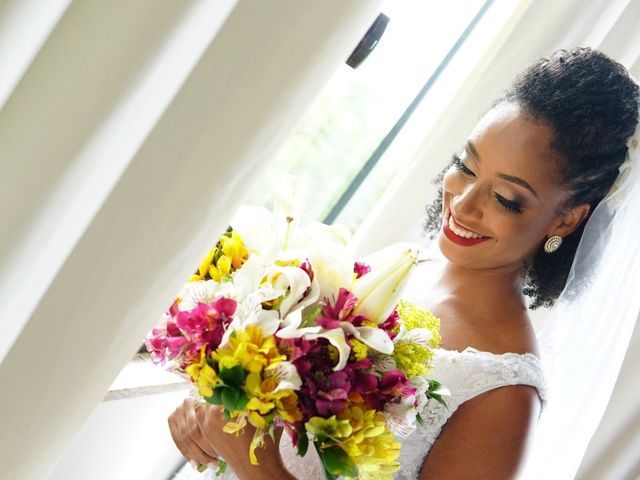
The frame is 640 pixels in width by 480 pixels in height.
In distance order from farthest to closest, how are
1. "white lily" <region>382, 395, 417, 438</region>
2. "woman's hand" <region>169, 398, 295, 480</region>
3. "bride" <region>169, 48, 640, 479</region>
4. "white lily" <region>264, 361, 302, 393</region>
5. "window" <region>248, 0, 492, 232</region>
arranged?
"window" <region>248, 0, 492, 232</region>
"bride" <region>169, 48, 640, 479</region>
"woman's hand" <region>169, 398, 295, 480</region>
"white lily" <region>382, 395, 417, 438</region>
"white lily" <region>264, 361, 302, 393</region>

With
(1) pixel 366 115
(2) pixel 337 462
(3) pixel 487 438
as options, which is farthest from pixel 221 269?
(1) pixel 366 115

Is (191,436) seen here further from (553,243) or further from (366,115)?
(366,115)

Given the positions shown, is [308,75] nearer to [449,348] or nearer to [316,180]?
[449,348]

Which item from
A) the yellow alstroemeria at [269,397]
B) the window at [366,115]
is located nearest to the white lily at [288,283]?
the yellow alstroemeria at [269,397]

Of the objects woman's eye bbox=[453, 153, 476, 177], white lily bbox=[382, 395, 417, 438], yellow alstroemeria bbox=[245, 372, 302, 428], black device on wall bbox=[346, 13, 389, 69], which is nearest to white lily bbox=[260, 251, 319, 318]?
yellow alstroemeria bbox=[245, 372, 302, 428]

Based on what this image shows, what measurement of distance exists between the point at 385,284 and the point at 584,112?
25.0 inches

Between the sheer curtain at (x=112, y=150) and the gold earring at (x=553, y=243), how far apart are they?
2.98 feet

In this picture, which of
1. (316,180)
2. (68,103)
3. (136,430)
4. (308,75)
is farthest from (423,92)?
(68,103)

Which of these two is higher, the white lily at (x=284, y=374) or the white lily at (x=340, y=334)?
the white lily at (x=340, y=334)

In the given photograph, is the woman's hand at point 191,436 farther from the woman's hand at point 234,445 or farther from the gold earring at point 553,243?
the gold earring at point 553,243

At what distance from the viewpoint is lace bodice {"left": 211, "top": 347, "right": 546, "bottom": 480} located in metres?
1.63

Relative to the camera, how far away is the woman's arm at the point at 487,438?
1555 mm

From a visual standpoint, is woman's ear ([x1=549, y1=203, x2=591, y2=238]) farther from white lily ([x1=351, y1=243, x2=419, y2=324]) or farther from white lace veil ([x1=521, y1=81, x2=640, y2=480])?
white lily ([x1=351, y1=243, x2=419, y2=324])

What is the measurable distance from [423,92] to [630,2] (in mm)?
671
